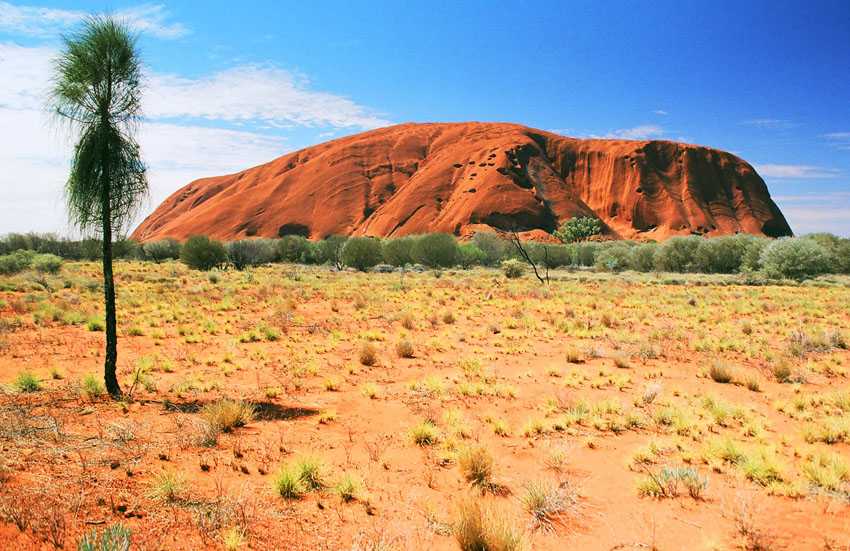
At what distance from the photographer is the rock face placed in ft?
300

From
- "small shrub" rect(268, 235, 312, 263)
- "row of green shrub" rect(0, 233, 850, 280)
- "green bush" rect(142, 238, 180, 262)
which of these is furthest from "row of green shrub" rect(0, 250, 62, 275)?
"small shrub" rect(268, 235, 312, 263)

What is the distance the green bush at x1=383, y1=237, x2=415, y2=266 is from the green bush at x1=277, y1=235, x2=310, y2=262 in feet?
46.2

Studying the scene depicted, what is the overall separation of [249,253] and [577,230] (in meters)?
53.5

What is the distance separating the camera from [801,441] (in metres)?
7.33

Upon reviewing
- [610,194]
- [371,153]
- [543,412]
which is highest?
[371,153]

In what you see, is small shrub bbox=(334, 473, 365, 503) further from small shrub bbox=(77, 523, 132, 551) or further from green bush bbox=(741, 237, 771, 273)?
green bush bbox=(741, 237, 771, 273)

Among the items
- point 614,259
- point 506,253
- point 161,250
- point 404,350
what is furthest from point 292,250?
point 404,350

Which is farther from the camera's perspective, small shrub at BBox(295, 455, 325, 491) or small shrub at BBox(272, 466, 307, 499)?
small shrub at BBox(295, 455, 325, 491)

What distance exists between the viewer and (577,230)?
8162 cm

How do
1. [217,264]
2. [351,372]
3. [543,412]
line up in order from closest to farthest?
[543,412], [351,372], [217,264]

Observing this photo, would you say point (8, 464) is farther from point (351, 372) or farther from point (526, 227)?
point (526, 227)

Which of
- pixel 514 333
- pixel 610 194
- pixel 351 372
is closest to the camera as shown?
pixel 351 372

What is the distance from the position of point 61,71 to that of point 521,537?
32.2 feet

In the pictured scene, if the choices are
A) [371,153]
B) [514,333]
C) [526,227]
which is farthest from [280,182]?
[514,333]
